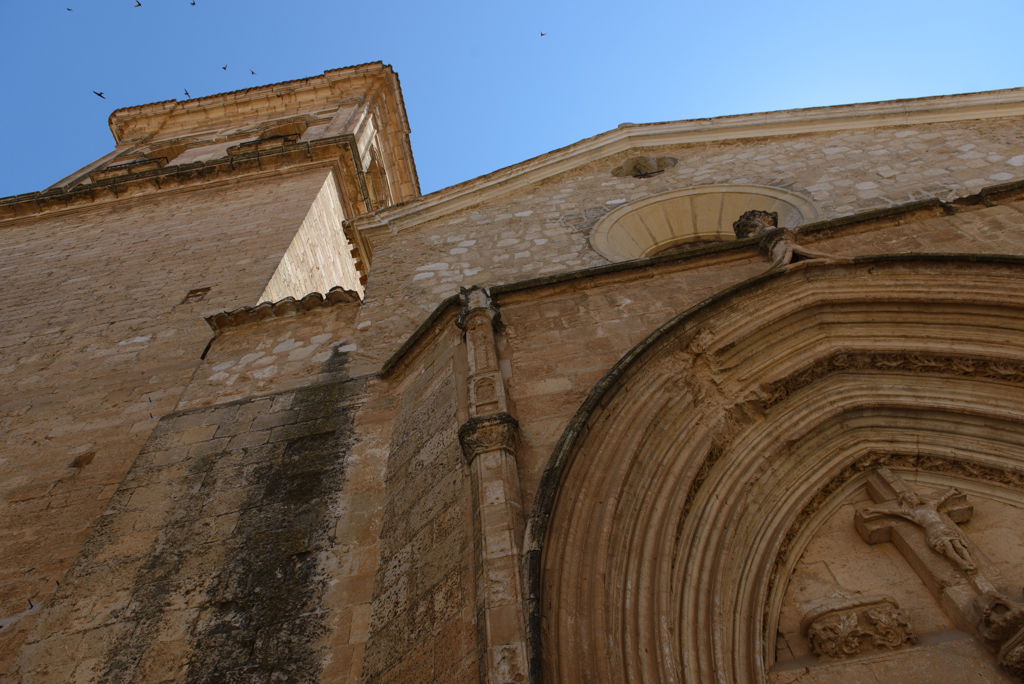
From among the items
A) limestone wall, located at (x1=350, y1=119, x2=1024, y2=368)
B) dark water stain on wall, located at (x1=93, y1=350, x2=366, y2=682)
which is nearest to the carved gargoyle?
limestone wall, located at (x1=350, y1=119, x2=1024, y2=368)

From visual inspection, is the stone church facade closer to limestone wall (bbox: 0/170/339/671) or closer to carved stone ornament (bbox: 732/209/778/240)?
limestone wall (bbox: 0/170/339/671)

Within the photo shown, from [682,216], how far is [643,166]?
3.77 feet

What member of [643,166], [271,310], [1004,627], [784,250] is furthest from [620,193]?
[1004,627]

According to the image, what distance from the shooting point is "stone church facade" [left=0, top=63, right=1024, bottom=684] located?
10.2 ft

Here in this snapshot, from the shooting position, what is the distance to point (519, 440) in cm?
354

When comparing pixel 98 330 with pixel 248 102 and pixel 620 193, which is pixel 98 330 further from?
pixel 248 102

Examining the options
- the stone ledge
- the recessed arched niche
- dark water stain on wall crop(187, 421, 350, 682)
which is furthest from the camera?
the recessed arched niche

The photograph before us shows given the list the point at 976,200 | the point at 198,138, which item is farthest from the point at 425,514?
the point at 198,138

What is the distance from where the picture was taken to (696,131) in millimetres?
8703

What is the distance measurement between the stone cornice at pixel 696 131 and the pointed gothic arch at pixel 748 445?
4.24 m

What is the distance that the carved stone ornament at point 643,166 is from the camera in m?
8.48

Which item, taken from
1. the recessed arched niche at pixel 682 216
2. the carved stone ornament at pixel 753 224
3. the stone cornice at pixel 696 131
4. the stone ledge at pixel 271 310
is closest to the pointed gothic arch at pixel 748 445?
the carved stone ornament at pixel 753 224

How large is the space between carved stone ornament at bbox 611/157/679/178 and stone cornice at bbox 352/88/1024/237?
258 mm

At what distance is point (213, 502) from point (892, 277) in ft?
14.2
